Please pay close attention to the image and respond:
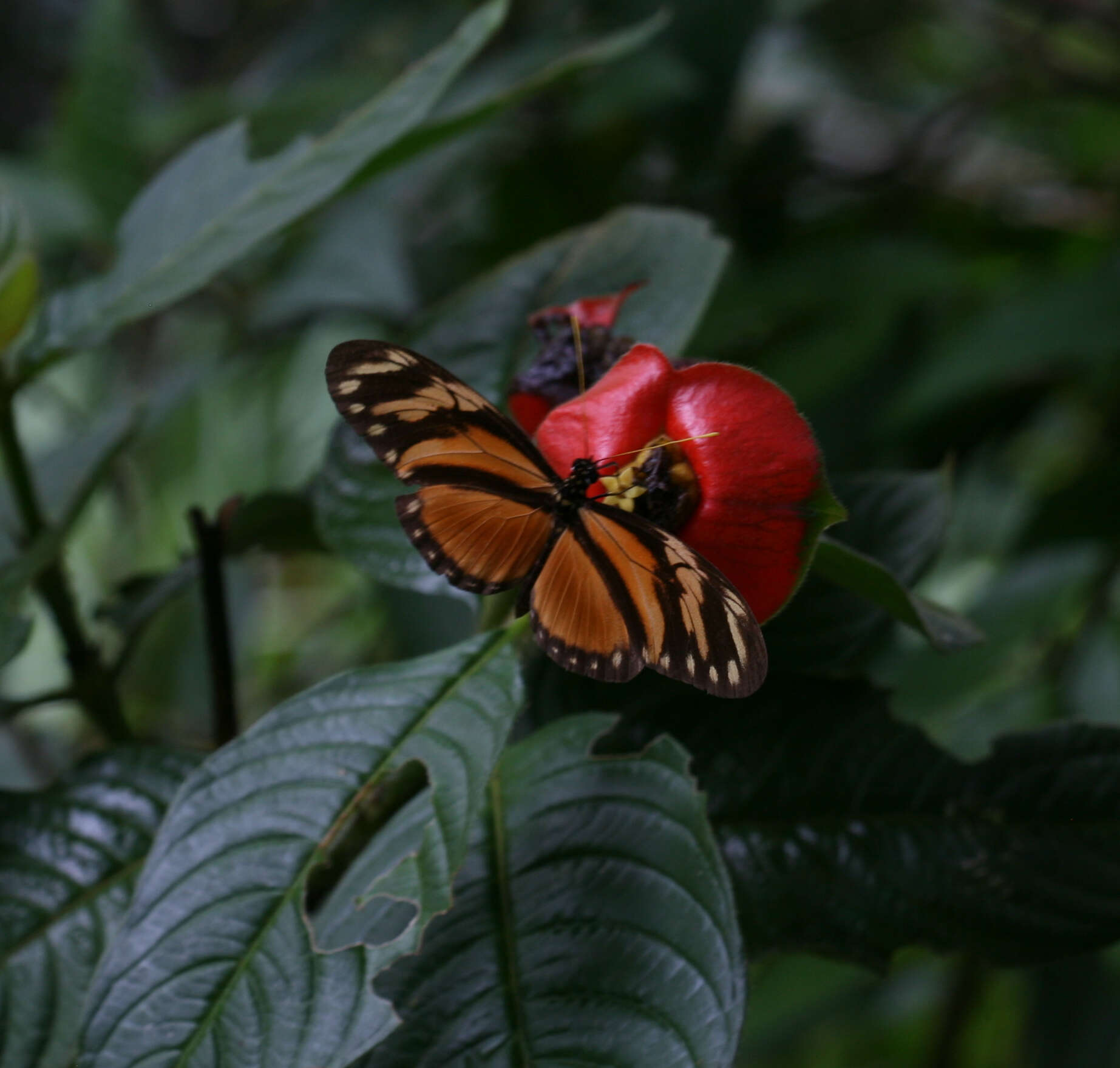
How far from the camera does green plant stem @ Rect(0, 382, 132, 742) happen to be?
0.68m

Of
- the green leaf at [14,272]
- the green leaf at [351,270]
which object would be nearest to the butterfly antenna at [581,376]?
the green leaf at [14,272]

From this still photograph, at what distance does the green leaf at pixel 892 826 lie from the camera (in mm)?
553

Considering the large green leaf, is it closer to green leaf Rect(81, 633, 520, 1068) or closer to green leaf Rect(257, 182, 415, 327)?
green leaf Rect(81, 633, 520, 1068)

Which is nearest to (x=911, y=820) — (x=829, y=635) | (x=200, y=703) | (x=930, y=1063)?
(x=829, y=635)

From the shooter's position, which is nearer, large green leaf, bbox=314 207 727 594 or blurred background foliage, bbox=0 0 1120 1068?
large green leaf, bbox=314 207 727 594

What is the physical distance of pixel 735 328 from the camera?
1.32 metres

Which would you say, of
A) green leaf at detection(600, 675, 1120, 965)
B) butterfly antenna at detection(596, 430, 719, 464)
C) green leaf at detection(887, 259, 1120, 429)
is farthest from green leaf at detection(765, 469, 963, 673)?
green leaf at detection(887, 259, 1120, 429)

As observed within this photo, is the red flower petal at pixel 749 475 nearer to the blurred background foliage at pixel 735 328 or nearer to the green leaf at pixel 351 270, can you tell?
the blurred background foliage at pixel 735 328

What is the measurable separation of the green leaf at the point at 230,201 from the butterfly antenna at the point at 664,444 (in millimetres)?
284

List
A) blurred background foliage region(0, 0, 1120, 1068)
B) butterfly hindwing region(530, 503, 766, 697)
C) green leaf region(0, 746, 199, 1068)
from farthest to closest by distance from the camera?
blurred background foliage region(0, 0, 1120, 1068)
green leaf region(0, 746, 199, 1068)
butterfly hindwing region(530, 503, 766, 697)

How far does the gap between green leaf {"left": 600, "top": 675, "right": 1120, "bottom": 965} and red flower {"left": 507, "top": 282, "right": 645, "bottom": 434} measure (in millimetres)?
178

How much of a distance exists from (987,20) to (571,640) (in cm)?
206

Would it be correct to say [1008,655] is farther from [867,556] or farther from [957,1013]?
[867,556]

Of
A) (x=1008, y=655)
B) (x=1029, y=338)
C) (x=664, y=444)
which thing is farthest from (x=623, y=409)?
(x=1029, y=338)
